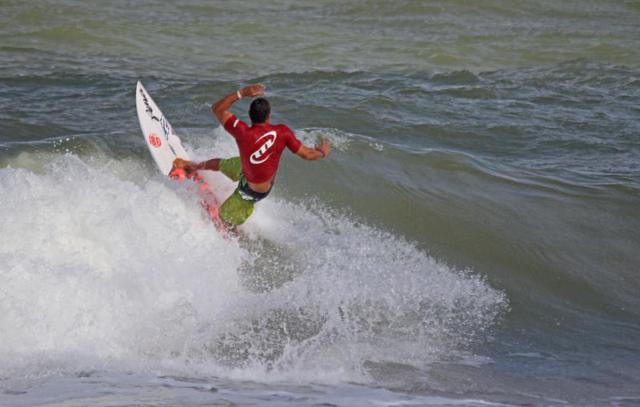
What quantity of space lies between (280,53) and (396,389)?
12.3 meters

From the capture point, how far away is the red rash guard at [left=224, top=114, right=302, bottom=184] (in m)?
7.46

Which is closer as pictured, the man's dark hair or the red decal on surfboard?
the man's dark hair

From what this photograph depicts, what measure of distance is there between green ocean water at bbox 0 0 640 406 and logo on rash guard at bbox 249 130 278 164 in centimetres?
106

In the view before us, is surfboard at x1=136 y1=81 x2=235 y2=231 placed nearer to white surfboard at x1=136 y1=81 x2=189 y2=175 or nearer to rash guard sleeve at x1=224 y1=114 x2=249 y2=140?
white surfboard at x1=136 y1=81 x2=189 y2=175

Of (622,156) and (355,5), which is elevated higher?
(355,5)

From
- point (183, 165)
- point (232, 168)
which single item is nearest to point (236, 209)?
point (232, 168)

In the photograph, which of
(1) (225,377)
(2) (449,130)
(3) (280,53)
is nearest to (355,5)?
(3) (280,53)

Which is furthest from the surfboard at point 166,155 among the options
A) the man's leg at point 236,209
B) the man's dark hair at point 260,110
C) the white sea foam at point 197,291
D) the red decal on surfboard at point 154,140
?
the man's dark hair at point 260,110

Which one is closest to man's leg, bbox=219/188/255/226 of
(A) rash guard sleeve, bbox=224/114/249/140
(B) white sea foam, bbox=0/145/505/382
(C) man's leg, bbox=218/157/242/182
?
(C) man's leg, bbox=218/157/242/182

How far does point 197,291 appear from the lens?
24.9 feet

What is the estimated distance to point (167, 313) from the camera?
7168 millimetres

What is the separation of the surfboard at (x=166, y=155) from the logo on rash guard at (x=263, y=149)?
1106mm

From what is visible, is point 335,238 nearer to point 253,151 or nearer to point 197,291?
point 253,151

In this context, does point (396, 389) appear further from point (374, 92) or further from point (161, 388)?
point (374, 92)
